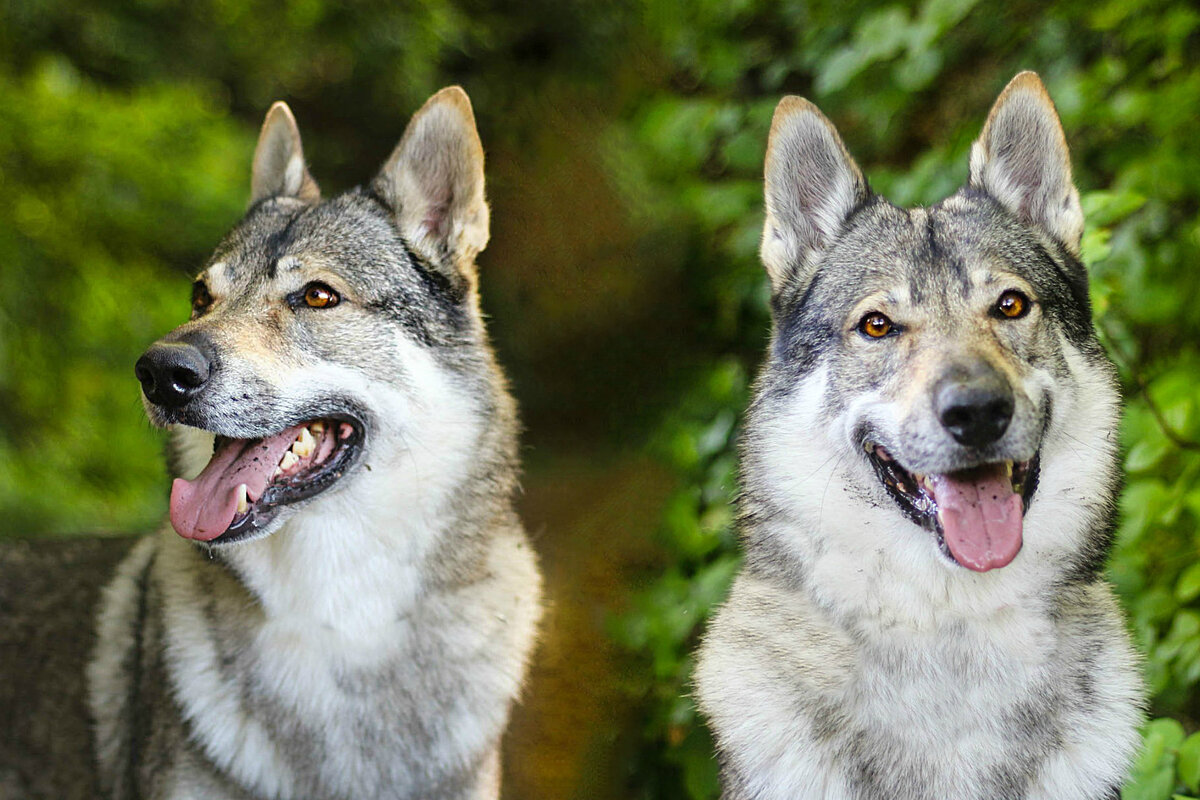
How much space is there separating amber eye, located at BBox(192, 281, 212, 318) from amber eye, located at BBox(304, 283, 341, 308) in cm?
31

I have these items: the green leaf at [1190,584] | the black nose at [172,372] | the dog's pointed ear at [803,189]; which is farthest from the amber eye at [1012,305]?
the black nose at [172,372]

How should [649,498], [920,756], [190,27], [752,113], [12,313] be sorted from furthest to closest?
[649,498] < [190,27] < [752,113] < [12,313] < [920,756]

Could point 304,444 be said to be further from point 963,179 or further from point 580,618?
point 963,179

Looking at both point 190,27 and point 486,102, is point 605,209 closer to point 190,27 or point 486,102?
point 486,102

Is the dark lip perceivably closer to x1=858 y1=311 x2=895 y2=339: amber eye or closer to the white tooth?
the white tooth

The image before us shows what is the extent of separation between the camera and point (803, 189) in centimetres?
276

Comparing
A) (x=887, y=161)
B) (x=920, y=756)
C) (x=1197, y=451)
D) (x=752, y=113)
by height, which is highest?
(x=752, y=113)

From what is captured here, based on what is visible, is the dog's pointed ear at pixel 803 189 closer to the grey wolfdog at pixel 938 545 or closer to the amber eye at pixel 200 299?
the grey wolfdog at pixel 938 545

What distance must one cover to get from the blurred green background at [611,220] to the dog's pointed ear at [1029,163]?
0.45 meters

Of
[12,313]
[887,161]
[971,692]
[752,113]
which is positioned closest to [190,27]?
[12,313]

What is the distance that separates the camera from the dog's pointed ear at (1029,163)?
2.53 m

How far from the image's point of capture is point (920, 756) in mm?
2316

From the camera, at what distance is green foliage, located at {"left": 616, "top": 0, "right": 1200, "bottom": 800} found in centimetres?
322

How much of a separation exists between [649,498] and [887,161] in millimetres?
2007
